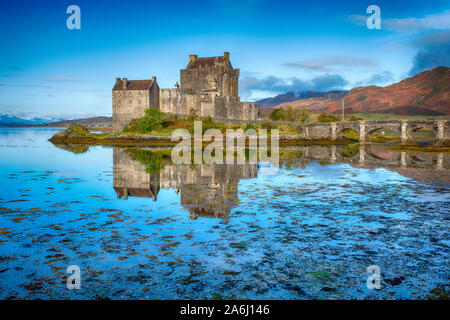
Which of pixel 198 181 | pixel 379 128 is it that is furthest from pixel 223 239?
pixel 379 128

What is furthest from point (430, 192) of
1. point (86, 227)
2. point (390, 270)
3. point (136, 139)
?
point (136, 139)

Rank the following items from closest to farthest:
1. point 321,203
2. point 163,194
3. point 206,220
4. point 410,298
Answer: point 410,298 → point 206,220 → point 321,203 → point 163,194

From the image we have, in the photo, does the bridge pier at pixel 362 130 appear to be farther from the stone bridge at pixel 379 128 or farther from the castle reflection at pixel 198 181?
the castle reflection at pixel 198 181

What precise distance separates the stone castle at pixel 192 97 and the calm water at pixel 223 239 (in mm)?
38210

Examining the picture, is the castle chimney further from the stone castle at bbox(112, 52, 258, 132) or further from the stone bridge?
the stone bridge

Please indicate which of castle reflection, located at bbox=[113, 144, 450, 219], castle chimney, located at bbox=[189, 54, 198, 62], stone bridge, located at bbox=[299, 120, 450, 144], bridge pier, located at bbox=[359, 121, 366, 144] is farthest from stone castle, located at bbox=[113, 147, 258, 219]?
castle chimney, located at bbox=[189, 54, 198, 62]

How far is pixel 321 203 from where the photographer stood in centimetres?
1069

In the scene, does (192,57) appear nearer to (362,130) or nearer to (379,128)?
(362,130)

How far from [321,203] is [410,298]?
582cm

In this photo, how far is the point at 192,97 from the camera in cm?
5309

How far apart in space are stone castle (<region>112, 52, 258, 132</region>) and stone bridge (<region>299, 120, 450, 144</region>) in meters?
9.10

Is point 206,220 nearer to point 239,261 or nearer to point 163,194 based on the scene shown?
point 239,261

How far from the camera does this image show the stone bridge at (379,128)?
139 ft

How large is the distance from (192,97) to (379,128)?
2567 centimetres
